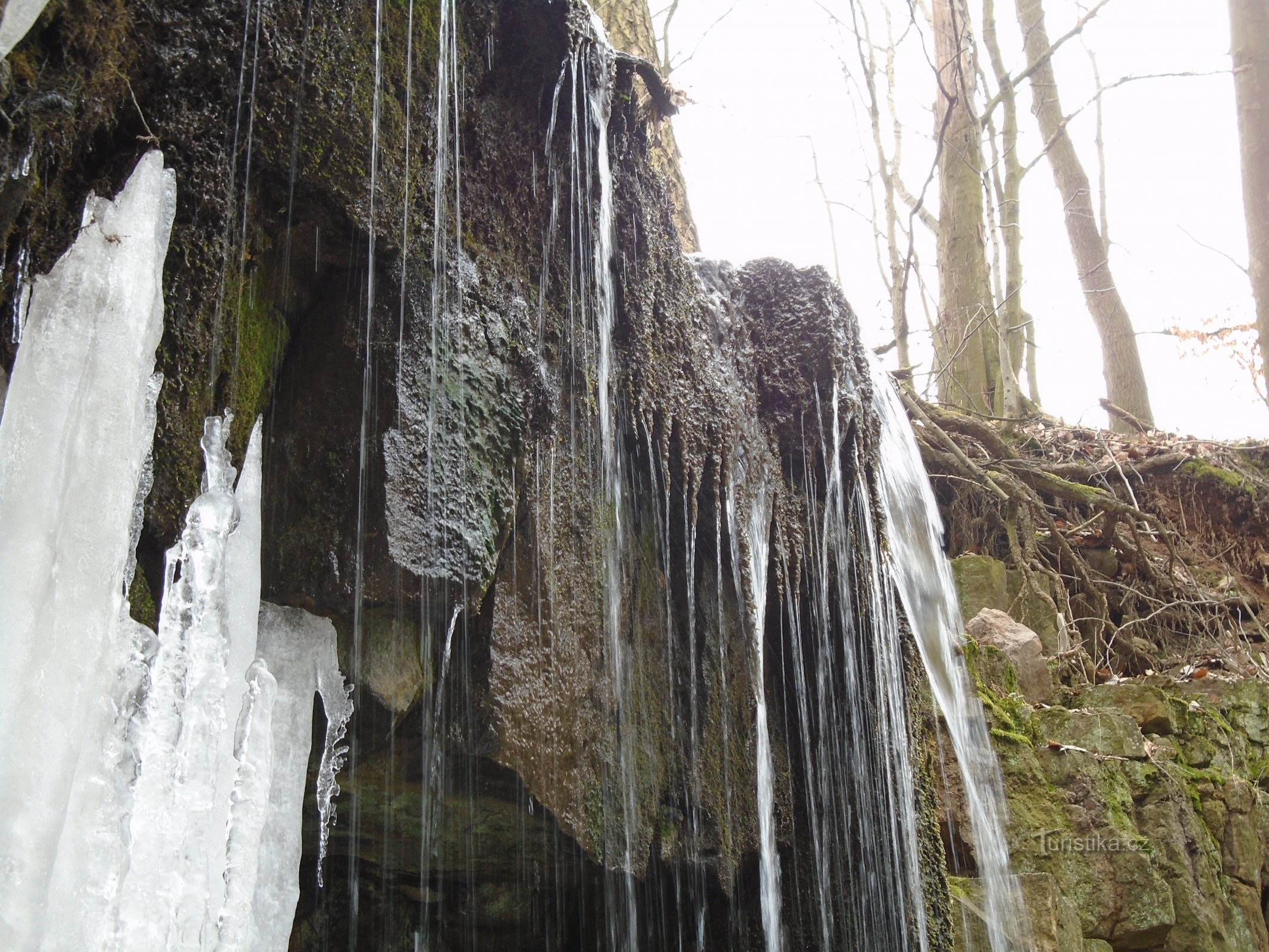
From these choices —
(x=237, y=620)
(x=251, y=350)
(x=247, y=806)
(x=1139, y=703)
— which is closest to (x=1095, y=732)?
(x=1139, y=703)

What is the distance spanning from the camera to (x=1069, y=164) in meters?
10.3

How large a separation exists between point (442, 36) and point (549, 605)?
Result: 1.87 metres

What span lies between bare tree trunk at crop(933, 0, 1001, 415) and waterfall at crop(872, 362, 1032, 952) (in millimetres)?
3635

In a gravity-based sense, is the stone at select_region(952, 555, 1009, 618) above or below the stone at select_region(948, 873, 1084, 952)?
above

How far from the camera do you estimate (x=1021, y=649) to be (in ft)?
18.4

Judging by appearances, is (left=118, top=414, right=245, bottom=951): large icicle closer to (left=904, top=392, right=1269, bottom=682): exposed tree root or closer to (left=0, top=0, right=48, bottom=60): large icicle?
(left=0, top=0, right=48, bottom=60): large icicle

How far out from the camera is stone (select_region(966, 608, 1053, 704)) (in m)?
5.55

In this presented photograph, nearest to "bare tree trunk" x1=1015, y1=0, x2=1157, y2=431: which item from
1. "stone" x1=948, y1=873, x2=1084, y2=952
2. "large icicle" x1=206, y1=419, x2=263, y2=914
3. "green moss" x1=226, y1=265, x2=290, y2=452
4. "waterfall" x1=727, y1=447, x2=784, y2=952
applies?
"stone" x1=948, y1=873, x2=1084, y2=952

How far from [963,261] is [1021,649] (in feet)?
15.1

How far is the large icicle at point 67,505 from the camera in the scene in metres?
1.93

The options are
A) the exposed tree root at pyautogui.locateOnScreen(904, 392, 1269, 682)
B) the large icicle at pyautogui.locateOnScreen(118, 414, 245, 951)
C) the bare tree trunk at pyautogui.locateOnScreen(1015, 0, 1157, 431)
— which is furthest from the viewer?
the bare tree trunk at pyautogui.locateOnScreen(1015, 0, 1157, 431)

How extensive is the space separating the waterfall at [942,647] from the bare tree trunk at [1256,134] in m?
4.58

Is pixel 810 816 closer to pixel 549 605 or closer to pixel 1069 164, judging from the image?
pixel 549 605

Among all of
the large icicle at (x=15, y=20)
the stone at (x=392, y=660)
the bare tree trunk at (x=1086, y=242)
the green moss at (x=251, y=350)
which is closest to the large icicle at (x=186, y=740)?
the green moss at (x=251, y=350)
